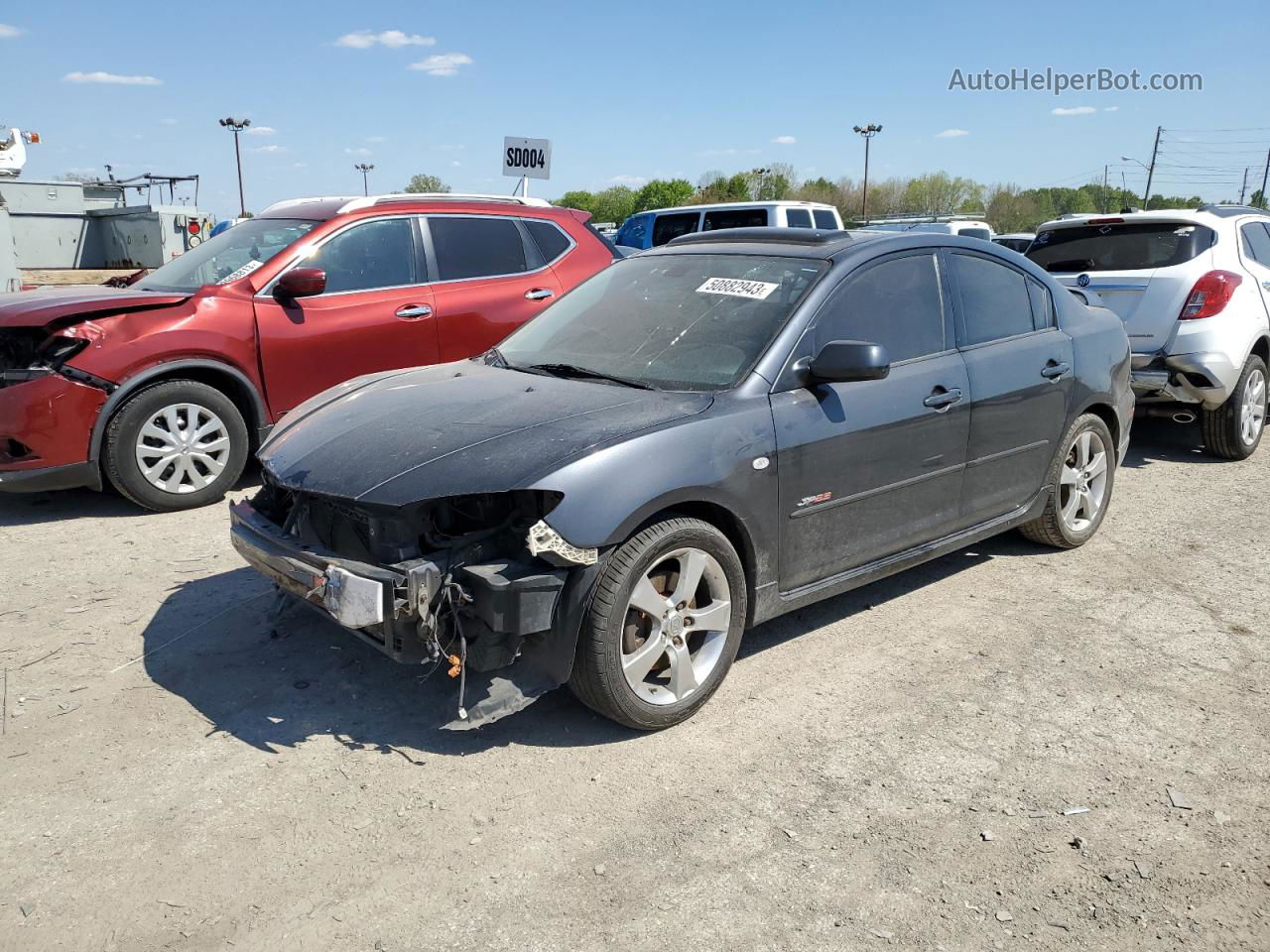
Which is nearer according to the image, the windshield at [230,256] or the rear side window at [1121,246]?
the windshield at [230,256]

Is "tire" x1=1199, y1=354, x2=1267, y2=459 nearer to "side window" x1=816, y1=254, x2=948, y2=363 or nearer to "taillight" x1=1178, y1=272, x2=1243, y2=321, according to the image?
"taillight" x1=1178, y1=272, x2=1243, y2=321

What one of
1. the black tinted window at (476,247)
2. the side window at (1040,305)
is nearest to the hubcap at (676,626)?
the side window at (1040,305)

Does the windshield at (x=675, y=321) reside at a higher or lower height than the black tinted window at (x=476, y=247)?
lower

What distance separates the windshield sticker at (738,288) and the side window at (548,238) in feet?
11.4

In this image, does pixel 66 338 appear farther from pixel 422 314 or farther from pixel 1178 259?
pixel 1178 259

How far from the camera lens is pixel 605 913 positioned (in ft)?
8.75

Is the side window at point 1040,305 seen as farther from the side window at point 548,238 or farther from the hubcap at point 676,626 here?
the side window at point 548,238

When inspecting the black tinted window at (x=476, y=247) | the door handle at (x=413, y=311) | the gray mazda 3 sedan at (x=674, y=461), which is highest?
the black tinted window at (x=476, y=247)

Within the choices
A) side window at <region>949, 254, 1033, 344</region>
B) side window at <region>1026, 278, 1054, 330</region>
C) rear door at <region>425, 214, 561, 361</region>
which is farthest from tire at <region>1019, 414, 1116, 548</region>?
rear door at <region>425, 214, 561, 361</region>

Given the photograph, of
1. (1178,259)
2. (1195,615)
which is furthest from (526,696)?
(1178,259)

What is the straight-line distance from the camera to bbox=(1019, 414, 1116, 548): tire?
5.28 m

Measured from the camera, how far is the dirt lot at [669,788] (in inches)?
104

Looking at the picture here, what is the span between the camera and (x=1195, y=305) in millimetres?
7316

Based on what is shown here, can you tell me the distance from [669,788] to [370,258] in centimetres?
475
